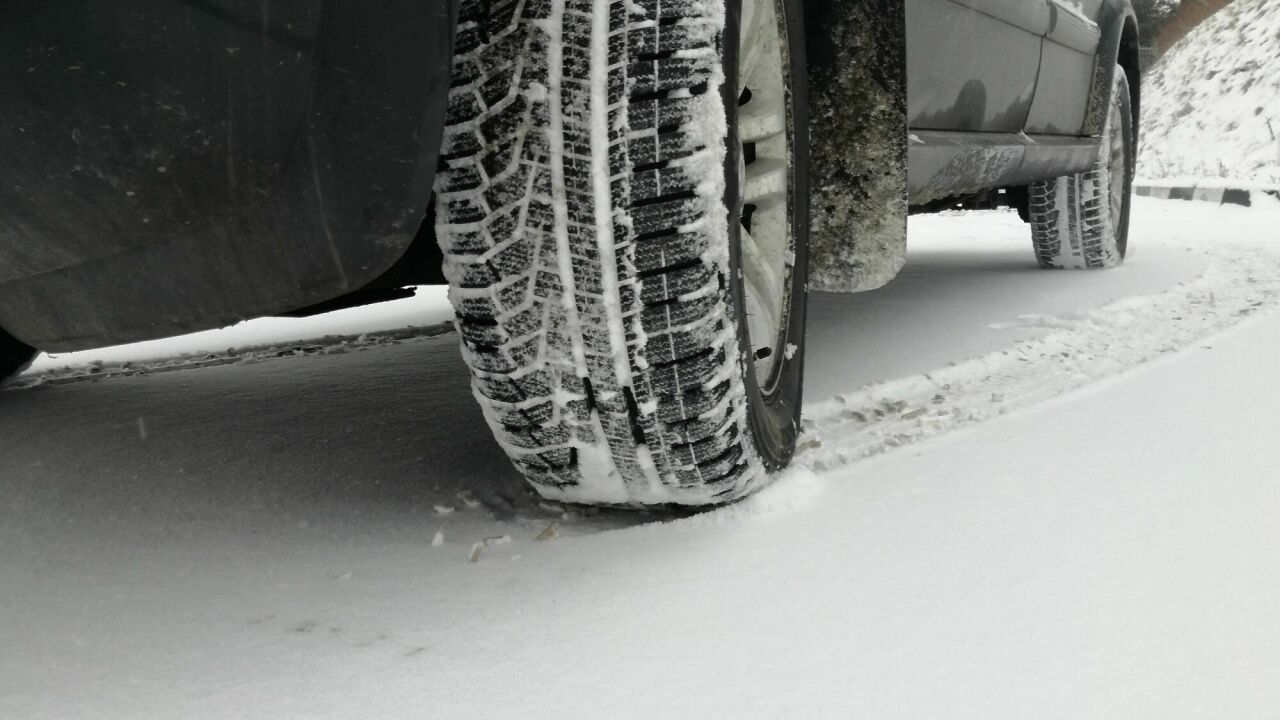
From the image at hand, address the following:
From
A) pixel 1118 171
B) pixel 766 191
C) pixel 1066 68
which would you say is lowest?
pixel 1118 171

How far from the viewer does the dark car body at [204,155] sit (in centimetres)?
84

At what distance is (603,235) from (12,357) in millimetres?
1708

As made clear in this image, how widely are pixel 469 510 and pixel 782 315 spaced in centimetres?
53

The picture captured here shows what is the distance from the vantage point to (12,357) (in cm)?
215

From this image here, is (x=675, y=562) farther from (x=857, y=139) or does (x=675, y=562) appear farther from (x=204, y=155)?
(x=857, y=139)

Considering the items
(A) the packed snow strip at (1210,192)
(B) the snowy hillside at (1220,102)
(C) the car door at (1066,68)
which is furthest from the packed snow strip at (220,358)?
(B) the snowy hillside at (1220,102)

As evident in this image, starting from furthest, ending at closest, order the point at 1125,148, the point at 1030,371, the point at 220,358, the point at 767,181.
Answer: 1. the point at 1125,148
2. the point at 220,358
3. the point at 1030,371
4. the point at 767,181

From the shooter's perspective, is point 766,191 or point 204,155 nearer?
point 204,155

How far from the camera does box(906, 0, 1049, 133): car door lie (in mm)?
1787

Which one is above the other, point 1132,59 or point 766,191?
point 1132,59

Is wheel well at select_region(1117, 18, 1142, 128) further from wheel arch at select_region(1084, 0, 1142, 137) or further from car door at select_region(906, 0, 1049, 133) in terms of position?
car door at select_region(906, 0, 1049, 133)

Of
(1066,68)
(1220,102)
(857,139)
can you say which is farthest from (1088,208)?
(1220,102)

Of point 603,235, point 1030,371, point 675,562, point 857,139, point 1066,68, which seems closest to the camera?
point 603,235

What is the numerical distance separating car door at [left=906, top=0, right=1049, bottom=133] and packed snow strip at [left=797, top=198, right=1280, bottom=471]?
49cm
